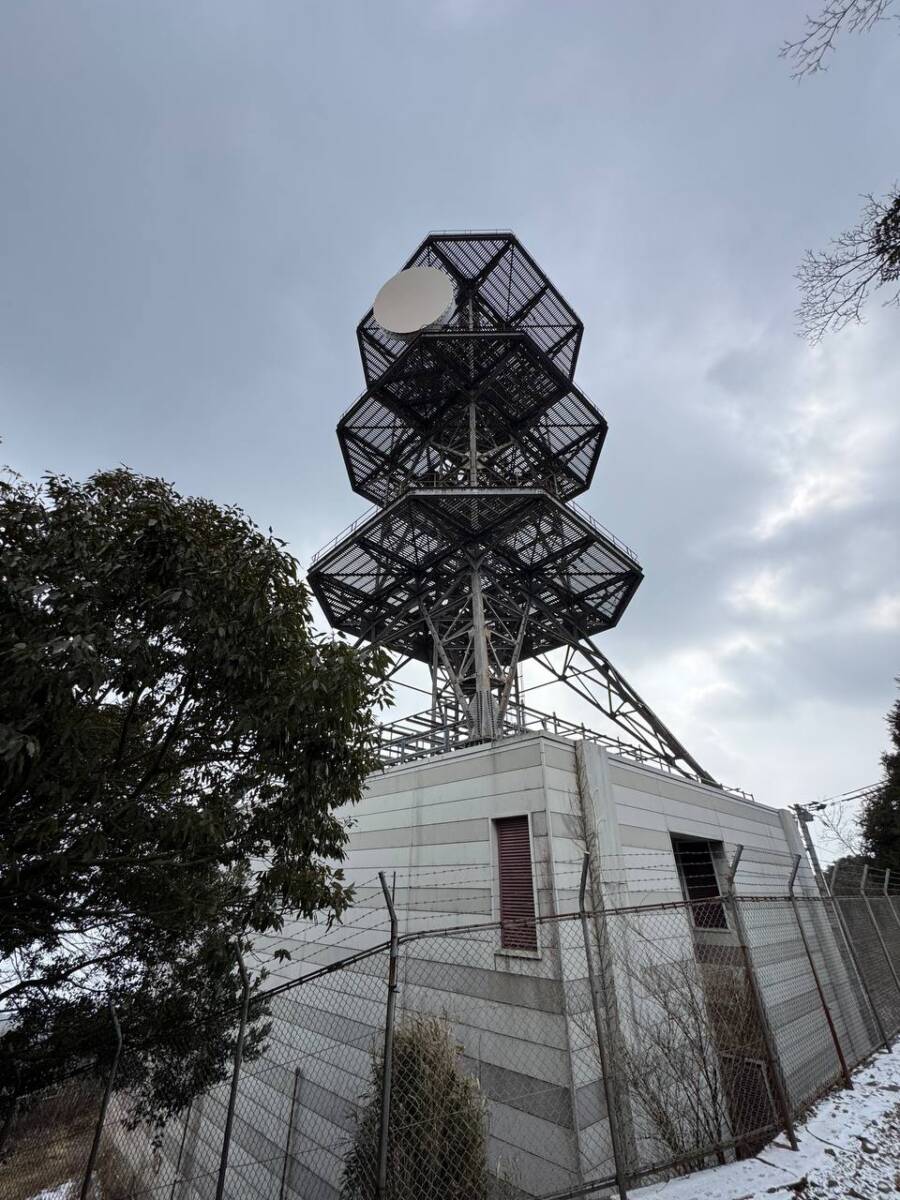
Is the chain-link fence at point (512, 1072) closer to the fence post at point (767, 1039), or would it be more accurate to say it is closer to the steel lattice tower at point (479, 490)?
the fence post at point (767, 1039)

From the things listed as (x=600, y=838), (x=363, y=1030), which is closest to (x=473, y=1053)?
(x=363, y=1030)

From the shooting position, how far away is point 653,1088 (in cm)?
700

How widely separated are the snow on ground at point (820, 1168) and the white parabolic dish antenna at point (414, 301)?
2079cm

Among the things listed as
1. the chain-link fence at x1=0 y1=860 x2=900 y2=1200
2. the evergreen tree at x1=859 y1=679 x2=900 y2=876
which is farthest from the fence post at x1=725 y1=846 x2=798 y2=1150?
the evergreen tree at x1=859 y1=679 x2=900 y2=876

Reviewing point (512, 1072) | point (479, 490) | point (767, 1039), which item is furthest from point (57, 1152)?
point (479, 490)

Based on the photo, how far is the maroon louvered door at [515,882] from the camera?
8.42m

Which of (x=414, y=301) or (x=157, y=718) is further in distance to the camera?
(x=414, y=301)

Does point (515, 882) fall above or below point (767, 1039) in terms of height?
above

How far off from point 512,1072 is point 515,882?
2.42 meters

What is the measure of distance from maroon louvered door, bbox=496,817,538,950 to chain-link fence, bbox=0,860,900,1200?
3.8 inches

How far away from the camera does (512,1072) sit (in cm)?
756

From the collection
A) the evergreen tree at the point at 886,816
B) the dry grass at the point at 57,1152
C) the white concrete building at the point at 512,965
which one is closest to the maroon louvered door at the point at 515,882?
the white concrete building at the point at 512,965

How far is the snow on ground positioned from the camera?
3.93 meters

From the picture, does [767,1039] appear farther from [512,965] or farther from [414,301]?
[414,301]
